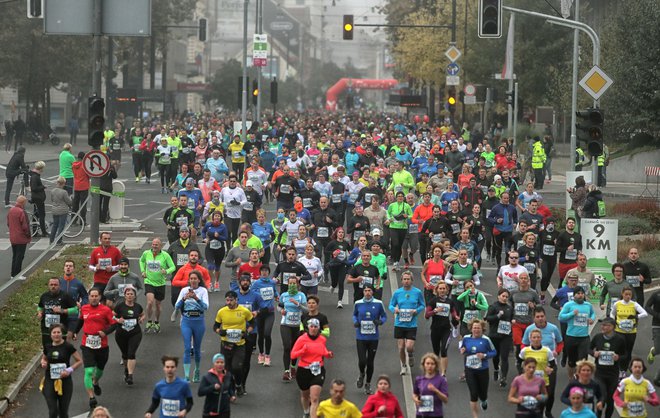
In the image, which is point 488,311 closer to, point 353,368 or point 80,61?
point 353,368

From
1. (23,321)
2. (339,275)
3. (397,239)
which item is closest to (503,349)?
(339,275)

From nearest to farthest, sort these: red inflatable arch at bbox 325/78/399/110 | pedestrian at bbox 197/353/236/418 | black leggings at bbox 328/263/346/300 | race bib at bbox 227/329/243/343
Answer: pedestrian at bbox 197/353/236/418, race bib at bbox 227/329/243/343, black leggings at bbox 328/263/346/300, red inflatable arch at bbox 325/78/399/110

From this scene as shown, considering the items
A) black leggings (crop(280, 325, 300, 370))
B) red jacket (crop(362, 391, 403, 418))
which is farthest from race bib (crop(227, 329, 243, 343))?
red jacket (crop(362, 391, 403, 418))

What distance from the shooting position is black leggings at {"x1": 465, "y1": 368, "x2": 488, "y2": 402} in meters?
16.8

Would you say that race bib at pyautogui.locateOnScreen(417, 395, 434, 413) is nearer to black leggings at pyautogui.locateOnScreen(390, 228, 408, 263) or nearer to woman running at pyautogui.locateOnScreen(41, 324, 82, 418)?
woman running at pyautogui.locateOnScreen(41, 324, 82, 418)

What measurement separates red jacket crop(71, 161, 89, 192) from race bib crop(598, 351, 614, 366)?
18008 millimetres

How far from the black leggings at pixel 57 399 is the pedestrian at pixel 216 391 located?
193 centimetres

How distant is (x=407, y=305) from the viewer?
735 inches

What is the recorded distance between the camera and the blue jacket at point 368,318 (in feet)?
59.4

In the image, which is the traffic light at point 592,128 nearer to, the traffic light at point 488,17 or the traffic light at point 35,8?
the traffic light at point 488,17

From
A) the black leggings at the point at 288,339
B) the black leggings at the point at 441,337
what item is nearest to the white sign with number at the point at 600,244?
the black leggings at the point at 441,337

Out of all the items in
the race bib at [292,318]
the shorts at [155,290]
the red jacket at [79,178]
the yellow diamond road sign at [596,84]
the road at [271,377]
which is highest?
the yellow diamond road sign at [596,84]

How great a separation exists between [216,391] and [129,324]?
352cm

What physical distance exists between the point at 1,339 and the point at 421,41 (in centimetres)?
6081
